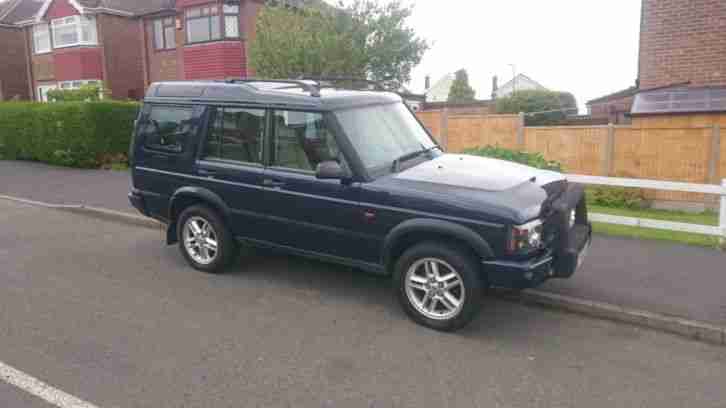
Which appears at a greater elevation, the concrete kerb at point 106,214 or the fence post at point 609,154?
the fence post at point 609,154

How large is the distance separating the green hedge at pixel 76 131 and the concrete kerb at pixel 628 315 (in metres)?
12.3

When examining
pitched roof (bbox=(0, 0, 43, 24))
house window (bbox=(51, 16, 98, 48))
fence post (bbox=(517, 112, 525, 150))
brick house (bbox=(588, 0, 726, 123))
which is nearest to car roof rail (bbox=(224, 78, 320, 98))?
fence post (bbox=(517, 112, 525, 150))

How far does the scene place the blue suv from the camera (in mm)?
4660

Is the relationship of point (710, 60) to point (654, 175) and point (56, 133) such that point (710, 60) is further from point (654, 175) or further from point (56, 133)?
point (56, 133)

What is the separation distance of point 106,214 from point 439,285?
6557mm

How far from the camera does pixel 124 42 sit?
29.8 m

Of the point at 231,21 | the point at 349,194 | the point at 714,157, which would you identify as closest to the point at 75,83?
the point at 231,21

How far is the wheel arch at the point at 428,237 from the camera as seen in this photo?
4562 mm

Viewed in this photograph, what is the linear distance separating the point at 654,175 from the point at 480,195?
30.4ft

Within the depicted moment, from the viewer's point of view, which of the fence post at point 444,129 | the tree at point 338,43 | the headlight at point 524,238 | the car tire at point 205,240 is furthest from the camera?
the tree at point 338,43

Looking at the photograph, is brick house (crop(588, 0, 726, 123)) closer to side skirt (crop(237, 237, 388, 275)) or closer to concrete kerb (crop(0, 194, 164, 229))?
side skirt (crop(237, 237, 388, 275))

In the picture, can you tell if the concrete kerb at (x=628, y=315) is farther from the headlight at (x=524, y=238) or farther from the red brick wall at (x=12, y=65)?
the red brick wall at (x=12, y=65)

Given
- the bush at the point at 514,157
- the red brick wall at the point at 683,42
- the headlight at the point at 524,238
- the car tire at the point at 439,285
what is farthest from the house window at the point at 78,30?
the headlight at the point at 524,238

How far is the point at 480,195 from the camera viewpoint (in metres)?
4.66
